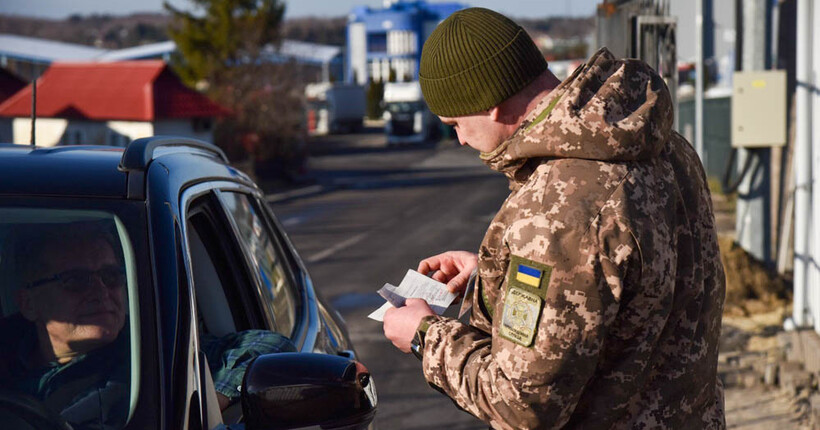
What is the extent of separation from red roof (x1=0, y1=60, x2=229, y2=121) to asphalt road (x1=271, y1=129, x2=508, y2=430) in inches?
130

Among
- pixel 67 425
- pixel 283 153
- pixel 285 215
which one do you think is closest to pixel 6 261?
pixel 67 425

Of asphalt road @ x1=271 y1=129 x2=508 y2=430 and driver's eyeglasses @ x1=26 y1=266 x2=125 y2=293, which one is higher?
driver's eyeglasses @ x1=26 y1=266 x2=125 y2=293

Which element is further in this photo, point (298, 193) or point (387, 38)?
point (387, 38)

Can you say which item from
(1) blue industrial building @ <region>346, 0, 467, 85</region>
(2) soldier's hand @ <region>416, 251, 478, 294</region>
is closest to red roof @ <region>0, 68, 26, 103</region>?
(2) soldier's hand @ <region>416, 251, 478, 294</region>

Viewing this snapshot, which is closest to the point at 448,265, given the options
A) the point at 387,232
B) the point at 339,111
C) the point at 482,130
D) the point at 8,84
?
the point at 482,130

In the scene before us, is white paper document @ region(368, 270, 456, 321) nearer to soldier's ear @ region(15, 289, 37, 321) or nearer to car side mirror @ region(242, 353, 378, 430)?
car side mirror @ region(242, 353, 378, 430)

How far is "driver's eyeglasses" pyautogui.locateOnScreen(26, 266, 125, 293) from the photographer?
7.97 feet

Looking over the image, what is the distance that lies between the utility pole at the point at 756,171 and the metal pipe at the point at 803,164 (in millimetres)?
2703

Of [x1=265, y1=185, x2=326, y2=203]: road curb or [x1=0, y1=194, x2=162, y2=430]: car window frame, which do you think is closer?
[x1=0, y1=194, x2=162, y2=430]: car window frame

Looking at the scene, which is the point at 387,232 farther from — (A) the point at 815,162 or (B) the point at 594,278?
(B) the point at 594,278

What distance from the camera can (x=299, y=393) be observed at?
2238 mm

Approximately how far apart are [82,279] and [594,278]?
1222 millimetres

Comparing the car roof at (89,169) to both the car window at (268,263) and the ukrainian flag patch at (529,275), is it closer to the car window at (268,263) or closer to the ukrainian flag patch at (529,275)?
the car window at (268,263)

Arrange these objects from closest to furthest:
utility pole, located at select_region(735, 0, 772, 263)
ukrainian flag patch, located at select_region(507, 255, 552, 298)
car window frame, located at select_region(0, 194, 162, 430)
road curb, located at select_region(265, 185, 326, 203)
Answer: ukrainian flag patch, located at select_region(507, 255, 552, 298)
car window frame, located at select_region(0, 194, 162, 430)
utility pole, located at select_region(735, 0, 772, 263)
road curb, located at select_region(265, 185, 326, 203)
